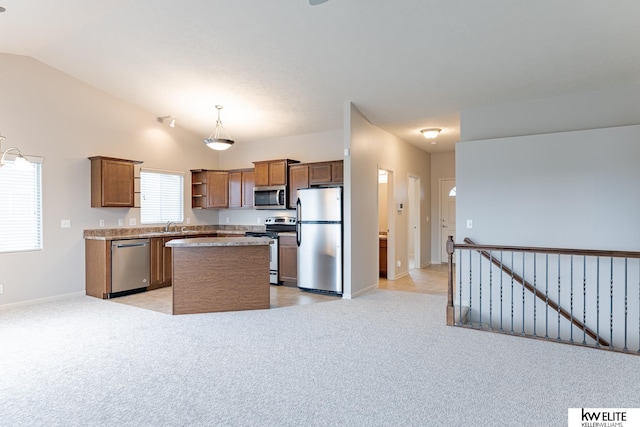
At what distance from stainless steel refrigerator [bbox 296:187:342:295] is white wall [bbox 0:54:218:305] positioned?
307 centimetres

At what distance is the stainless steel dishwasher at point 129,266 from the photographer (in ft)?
19.0

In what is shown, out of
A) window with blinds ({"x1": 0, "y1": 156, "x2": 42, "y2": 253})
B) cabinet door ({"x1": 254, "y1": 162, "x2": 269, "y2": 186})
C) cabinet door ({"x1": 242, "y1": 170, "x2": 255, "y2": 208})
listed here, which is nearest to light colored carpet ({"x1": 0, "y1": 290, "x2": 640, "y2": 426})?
window with blinds ({"x1": 0, "y1": 156, "x2": 42, "y2": 253})

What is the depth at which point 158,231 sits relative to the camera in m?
7.02

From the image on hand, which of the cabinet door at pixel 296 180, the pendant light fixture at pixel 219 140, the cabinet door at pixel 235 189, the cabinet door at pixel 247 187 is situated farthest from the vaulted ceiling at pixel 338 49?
the cabinet door at pixel 235 189

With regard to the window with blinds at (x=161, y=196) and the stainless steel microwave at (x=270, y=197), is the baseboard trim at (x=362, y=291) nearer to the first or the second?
the stainless steel microwave at (x=270, y=197)

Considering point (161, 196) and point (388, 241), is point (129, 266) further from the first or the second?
point (388, 241)

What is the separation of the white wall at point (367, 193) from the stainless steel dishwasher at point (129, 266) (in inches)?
131

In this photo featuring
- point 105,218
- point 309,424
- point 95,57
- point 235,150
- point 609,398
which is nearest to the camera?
point 309,424

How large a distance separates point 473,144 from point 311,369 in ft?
12.6

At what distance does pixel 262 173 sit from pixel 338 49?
3.34 metres

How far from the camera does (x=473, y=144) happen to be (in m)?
5.29

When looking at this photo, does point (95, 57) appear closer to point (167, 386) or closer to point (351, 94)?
point (351, 94)

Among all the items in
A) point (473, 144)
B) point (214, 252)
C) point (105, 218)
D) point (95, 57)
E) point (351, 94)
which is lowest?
point (214, 252)

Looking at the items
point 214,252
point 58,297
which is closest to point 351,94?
point 214,252
